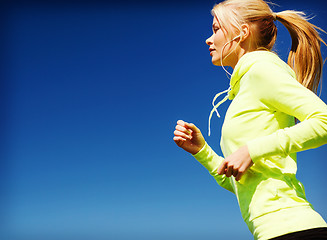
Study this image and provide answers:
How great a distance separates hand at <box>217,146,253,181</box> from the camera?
8.43 feet

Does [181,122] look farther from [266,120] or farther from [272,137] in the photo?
[272,137]

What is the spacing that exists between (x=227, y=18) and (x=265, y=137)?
4.02 ft

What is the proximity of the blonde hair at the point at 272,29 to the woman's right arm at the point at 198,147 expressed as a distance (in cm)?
92

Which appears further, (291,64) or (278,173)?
(291,64)

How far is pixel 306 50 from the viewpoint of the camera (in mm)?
3258

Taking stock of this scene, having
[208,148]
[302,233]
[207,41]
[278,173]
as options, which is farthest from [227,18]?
[302,233]

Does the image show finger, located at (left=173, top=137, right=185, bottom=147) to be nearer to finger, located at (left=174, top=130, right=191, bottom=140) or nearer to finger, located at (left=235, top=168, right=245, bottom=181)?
finger, located at (left=174, top=130, right=191, bottom=140)

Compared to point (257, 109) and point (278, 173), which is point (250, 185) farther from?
point (257, 109)

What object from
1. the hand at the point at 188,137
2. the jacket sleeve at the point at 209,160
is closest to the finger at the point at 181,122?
the hand at the point at 188,137

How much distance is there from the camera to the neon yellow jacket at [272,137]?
252 centimetres

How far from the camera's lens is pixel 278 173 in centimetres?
266

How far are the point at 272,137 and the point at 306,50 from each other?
1130 millimetres

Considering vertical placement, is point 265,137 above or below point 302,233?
above

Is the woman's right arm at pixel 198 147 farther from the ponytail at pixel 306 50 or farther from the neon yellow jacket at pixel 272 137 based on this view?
the ponytail at pixel 306 50
